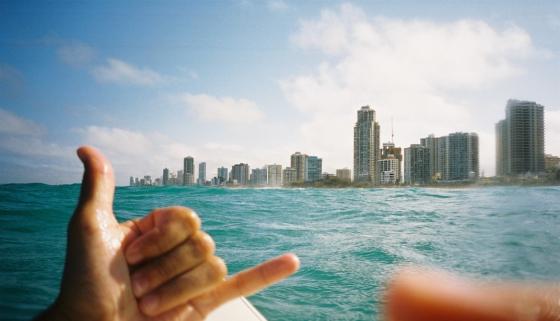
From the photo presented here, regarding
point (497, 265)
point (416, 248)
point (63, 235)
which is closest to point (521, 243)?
point (497, 265)

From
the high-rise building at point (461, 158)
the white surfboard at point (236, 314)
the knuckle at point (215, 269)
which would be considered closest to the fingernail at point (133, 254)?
the knuckle at point (215, 269)

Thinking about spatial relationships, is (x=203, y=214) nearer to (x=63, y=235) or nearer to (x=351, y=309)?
(x=63, y=235)

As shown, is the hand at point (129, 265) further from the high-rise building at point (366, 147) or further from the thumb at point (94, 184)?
the high-rise building at point (366, 147)

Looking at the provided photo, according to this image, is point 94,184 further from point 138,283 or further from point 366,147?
point 366,147

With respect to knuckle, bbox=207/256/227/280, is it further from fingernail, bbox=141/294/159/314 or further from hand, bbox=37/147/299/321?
fingernail, bbox=141/294/159/314

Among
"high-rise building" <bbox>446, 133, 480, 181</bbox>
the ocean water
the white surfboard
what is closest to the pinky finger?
the white surfboard

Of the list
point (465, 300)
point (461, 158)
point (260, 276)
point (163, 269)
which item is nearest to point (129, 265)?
point (163, 269)

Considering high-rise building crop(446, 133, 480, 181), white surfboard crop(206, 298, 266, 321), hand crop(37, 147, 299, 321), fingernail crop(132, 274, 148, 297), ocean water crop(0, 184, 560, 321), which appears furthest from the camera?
high-rise building crop(446, 133, 480, 181)
